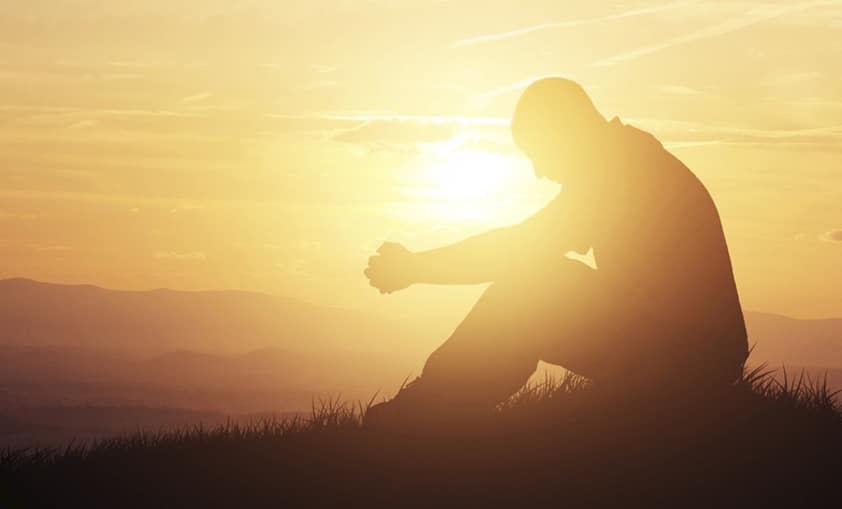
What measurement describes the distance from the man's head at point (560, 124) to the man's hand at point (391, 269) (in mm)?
1162

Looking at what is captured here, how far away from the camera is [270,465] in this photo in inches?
286

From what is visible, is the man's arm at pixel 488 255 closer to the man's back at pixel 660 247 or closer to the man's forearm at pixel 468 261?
the man's forearm at pixel 468 261

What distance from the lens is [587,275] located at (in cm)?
671

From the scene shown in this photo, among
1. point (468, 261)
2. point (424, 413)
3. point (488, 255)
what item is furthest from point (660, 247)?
point (424, 413)

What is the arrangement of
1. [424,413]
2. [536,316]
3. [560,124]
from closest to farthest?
1. [536,316]
2. [560,124]
3. [424,413]

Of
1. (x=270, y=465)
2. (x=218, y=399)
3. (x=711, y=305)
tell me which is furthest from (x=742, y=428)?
(x=218, y=399)

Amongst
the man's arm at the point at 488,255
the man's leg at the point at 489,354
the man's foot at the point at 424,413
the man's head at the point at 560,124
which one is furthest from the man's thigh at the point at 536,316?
the man's head at the point at 560,124

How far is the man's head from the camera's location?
272 inches

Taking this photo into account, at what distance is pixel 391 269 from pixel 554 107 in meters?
1.54

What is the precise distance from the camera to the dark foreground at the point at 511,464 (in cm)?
668

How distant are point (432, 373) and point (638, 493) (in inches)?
61.4

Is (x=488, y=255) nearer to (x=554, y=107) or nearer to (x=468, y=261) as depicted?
(x=468, y=261)

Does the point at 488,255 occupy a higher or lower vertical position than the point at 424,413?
higher

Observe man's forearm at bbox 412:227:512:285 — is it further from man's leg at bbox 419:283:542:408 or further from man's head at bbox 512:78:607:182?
man's head at bbox 512:78:607:182
